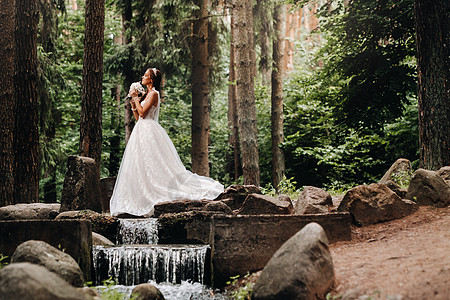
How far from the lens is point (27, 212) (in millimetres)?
7832

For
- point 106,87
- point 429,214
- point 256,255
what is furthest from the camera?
point 106,87

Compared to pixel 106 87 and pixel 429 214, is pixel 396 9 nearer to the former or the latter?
pixel 429 214

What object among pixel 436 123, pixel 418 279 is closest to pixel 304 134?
pixel 436 123

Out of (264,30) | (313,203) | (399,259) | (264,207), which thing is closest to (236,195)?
(264,207)

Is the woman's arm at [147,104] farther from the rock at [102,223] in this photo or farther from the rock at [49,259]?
the rock at [49,259]

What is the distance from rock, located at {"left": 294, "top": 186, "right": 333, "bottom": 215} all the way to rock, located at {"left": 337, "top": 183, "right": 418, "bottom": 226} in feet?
1.21

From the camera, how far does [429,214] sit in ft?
22.3

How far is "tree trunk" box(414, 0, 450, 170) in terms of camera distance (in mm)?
7996

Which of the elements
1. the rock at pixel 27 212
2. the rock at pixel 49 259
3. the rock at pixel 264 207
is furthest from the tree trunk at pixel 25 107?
the rock at pixel 49 259

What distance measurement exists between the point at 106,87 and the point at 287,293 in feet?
63.3

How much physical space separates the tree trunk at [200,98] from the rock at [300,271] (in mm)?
9584

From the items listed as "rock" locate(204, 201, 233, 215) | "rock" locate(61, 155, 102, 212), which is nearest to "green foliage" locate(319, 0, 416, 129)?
"rock" locate(204, 201, 233, 215)

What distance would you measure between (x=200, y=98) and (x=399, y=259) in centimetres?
1029

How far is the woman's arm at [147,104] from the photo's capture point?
32.3 feet
